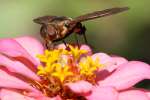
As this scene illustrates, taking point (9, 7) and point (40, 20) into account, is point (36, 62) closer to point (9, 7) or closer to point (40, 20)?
point (40, 20)

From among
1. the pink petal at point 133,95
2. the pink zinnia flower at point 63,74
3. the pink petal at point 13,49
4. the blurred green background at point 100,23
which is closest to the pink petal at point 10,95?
the pink zinnia flower at point 63,74

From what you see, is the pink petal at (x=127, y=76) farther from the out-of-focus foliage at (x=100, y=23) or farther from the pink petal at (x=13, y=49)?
the out-of-focus foliage at (x=100, y=23)

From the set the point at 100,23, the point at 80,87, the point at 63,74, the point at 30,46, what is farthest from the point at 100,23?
the point at 80,87

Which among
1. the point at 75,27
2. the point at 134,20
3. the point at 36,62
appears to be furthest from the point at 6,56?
the point at 134,20

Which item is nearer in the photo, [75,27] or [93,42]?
[75,27]

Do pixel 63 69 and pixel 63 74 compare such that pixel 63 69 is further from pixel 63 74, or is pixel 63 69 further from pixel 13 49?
pixel 13 49

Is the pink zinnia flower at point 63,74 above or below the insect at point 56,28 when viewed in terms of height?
below

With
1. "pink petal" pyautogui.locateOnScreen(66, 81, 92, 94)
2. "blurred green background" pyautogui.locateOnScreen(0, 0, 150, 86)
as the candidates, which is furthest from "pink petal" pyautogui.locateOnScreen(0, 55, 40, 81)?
"blurred green background" pyautogui.locateOnScreen(0, 0, 150, 86)
